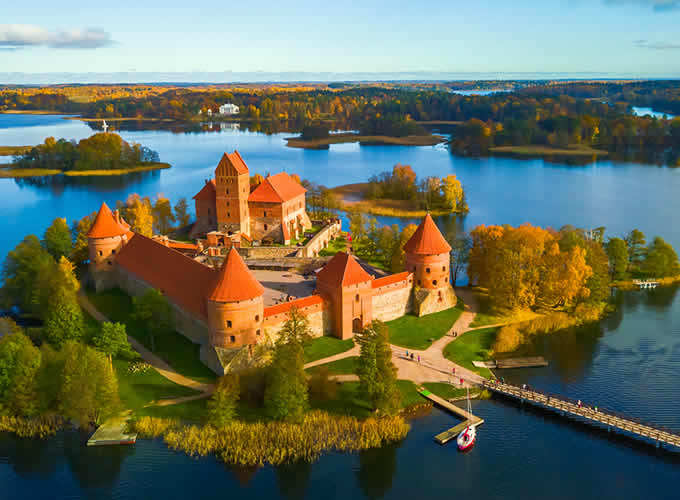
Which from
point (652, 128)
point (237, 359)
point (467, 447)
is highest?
point (652, 128)

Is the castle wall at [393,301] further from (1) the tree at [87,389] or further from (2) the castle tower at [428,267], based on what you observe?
(1) the tree at [87,389]

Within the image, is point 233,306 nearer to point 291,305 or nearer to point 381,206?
point 291,305

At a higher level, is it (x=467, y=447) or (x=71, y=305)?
(x=71, y=305)

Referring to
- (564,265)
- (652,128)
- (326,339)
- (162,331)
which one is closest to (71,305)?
(162,331)

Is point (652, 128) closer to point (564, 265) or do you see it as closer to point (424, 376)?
point (564, 265)

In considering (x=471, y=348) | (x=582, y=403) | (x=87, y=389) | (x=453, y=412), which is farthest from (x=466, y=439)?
(x=87, y=389)

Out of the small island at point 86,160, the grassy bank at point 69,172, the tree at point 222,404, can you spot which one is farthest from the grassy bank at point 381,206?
the tree at point 222,404
